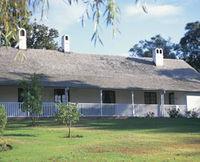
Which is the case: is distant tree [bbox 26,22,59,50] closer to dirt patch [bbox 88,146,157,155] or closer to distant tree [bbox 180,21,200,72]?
distant tree [bbox 180,21,200,72]

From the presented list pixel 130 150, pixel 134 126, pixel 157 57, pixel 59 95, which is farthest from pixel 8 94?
pixel 130 150

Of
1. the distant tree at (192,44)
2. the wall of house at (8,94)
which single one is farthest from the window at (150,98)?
the distant tree at (192,44)

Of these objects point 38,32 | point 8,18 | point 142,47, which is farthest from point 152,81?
point 142,47

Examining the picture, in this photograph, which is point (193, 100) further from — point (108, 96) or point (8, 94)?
point (8, 94)

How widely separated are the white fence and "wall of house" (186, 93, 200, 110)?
52.4 inches

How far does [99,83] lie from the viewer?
92.5 feet

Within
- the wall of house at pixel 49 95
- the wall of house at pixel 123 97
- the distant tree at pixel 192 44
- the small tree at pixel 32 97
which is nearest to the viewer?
the small tree at pixel 32 97

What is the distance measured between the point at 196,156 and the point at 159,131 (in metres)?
6.95

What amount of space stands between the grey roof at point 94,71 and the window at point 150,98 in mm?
1189

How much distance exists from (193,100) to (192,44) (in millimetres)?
24100

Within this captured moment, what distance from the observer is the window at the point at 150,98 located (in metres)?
31.9

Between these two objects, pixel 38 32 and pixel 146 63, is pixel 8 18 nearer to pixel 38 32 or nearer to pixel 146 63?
pixel 146 63

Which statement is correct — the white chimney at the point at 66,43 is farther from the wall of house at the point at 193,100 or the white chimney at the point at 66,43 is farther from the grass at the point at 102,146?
the grass at the point at 102,146

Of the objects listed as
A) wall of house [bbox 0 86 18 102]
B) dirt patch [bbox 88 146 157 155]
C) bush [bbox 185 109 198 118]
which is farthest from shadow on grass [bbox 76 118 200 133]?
bush [bbox 185 109 198 118]
